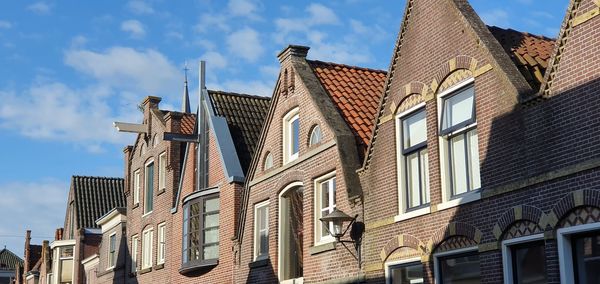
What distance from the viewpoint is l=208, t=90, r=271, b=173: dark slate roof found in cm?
2698

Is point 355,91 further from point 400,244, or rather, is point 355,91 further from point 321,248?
point 400,244

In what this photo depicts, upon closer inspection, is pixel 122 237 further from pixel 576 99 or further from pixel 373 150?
pixel 576 99

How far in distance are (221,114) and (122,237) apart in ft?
37.2

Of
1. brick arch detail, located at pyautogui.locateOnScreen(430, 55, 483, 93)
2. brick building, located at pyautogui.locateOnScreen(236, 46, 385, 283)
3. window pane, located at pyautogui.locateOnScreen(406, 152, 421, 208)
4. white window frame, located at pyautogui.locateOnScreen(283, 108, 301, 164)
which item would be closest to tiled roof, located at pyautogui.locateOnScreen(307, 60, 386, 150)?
brick building, located at pyautogui.locateOnScreen(236, 46, 385, 283)

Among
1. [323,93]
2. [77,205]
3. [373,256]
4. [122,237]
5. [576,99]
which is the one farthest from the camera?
[77,205]

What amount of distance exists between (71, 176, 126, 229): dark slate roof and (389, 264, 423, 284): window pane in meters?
31.2

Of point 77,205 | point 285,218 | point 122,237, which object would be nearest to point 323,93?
point 285,218

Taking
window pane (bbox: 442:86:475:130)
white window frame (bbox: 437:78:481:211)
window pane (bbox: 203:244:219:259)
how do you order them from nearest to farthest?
white window frame (bbox: 437:78:481:211)
window pane (bbox: 442:86:475:130)
window pane (bbox: 203:244:219:259)

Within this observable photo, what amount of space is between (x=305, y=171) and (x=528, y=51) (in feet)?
22.1

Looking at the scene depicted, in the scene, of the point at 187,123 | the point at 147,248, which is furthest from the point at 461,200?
the point at 147,248

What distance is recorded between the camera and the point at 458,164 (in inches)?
640

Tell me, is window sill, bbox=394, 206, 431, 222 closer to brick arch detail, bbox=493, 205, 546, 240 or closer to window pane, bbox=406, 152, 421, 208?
window pane, bbox=406, 152, 421, 208

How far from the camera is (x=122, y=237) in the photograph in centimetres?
3669

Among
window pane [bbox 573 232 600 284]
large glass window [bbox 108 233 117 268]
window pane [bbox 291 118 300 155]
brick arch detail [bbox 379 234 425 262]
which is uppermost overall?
window pane [bbox 291 118 300 155]
